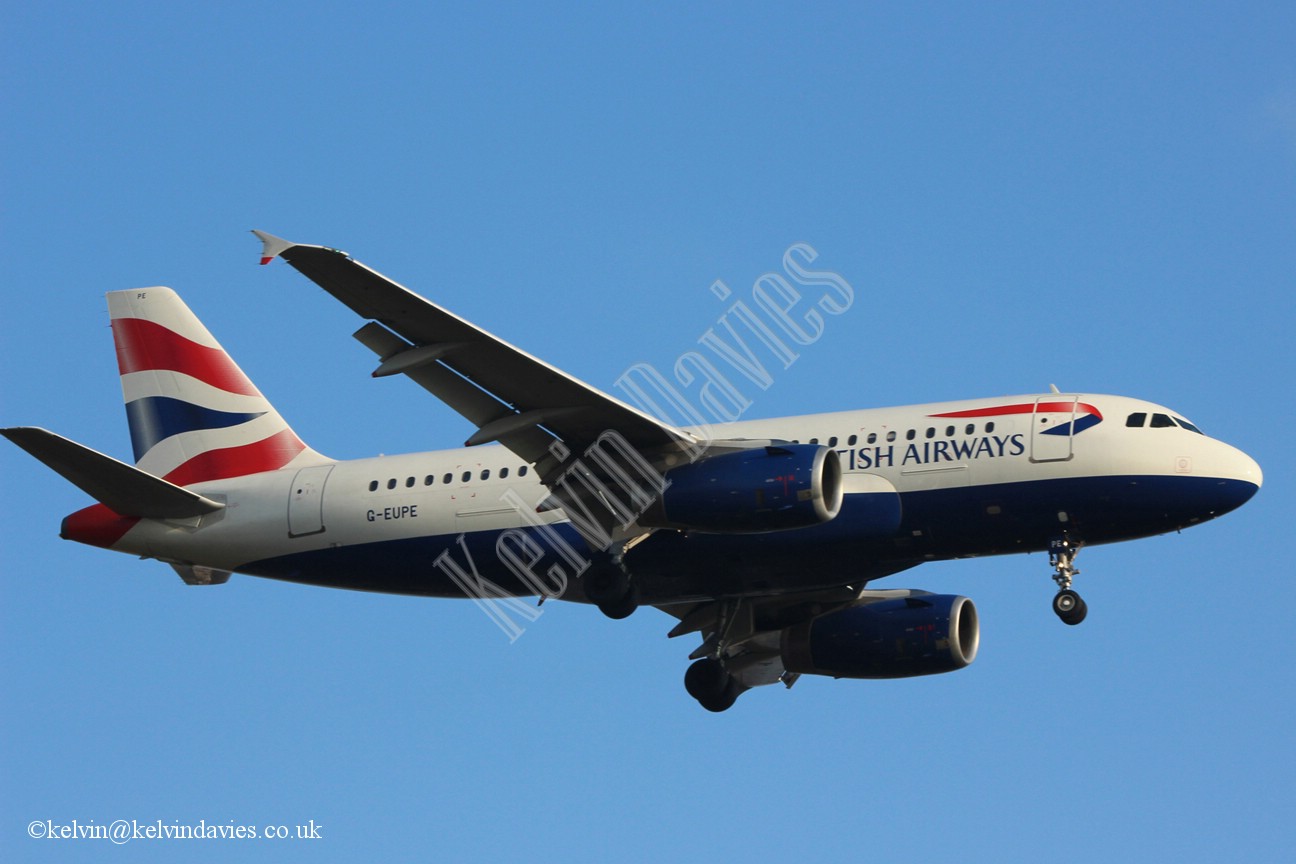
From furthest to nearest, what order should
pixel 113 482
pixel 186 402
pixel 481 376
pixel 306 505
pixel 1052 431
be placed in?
1. pixel 186 402
2. pixel 306 505
3. pixel 113 482
4. pixel 1052 431
5. pixel 481 376

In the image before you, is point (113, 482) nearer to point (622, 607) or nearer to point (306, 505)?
point (306, 505)

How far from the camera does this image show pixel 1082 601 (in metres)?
34.2

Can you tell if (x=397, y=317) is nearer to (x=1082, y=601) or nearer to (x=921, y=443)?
(x=921, y=443)

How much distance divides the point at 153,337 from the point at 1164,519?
21942 mm

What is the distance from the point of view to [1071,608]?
34125 millimetres

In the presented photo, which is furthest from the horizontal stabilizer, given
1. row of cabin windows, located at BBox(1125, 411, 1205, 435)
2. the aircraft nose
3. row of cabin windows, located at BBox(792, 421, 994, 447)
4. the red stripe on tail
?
the aircraft nose

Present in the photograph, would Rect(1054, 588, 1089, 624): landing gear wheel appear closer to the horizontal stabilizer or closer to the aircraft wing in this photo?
the aircraft wing

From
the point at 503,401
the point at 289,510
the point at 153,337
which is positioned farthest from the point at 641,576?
the point at 153,337

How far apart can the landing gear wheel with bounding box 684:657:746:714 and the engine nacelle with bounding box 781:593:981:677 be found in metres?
1.45

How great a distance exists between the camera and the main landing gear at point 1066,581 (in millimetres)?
34000

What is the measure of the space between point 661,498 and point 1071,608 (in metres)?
7.85

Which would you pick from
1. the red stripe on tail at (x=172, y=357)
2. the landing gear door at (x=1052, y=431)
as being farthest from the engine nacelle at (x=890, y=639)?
the red stripe on tail at (x=172, y=357)

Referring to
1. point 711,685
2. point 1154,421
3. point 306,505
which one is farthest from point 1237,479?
point 306,505

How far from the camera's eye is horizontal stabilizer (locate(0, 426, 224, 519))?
111ft
